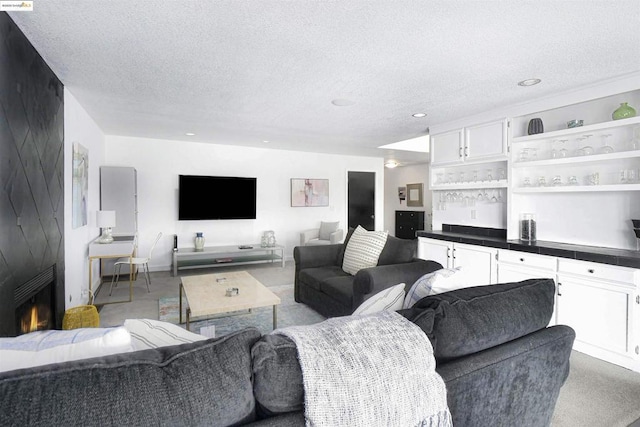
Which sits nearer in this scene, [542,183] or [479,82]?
[479,82]

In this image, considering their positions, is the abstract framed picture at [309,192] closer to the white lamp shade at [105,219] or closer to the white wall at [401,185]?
the white wall at [401,185]

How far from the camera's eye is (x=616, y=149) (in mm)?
3025

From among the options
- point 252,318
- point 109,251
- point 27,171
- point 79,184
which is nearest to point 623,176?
point 252,318

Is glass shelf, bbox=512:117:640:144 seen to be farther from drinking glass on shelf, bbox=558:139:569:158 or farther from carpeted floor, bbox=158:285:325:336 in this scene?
carpeted floor, bbox=158:285:325:336

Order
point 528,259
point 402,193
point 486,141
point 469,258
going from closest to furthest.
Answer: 1. point 528,259
2. point 469,258
3. point 486,141
4. point 402,193

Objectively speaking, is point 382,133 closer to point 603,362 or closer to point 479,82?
point 479,82

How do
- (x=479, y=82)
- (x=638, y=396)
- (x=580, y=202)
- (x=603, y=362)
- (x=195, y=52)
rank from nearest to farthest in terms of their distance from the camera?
(x=638, y=396)
(x=195, y=52)
(x=603, y=362)
(x=479, y=82)
(x=580, y=202)

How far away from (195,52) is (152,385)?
2.34 metres

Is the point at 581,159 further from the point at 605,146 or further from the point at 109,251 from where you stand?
the point at 109,251

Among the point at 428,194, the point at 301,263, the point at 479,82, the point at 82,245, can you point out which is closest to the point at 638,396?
the point at 479,82

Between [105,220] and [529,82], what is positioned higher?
Answer: [529,82]

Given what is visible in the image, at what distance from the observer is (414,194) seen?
9.51m

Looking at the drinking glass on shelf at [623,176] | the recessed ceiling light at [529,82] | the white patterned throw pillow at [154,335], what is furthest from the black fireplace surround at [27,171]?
the drinking glass on shelf at [623,176]

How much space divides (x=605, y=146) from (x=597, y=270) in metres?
1.18
